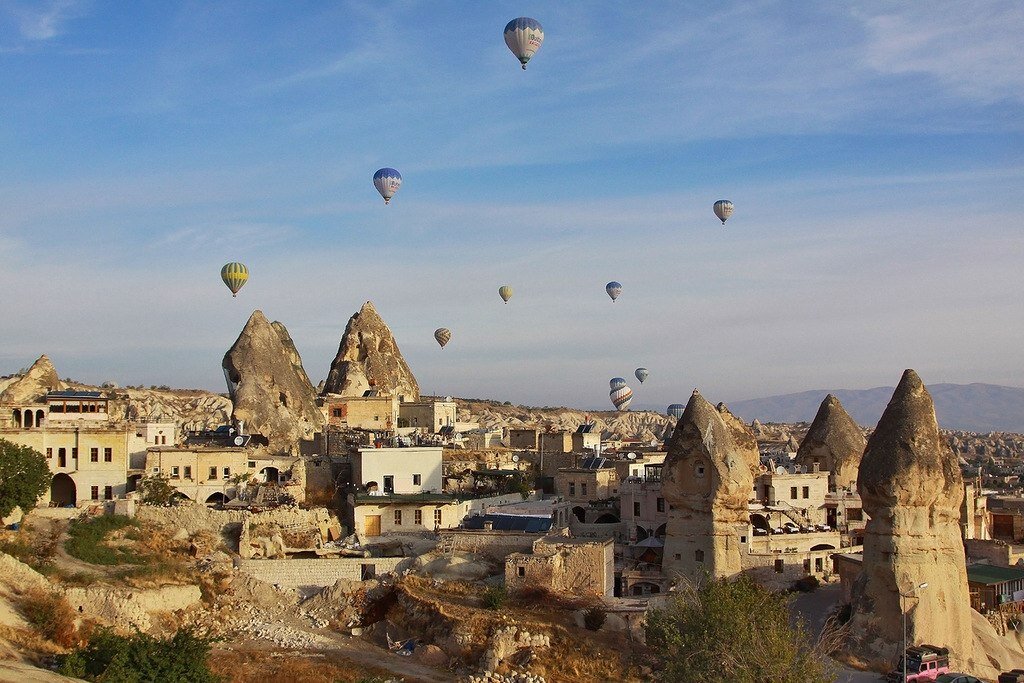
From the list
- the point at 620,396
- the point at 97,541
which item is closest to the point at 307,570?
the point at 97,541

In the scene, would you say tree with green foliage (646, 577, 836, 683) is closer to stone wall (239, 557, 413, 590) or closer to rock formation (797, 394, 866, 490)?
stone wall (239, 557, 413, 590)

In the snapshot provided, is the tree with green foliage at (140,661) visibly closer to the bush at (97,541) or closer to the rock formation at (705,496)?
the bush at (97,541)

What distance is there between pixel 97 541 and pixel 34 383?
2527cm

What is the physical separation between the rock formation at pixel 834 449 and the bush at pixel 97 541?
27745 millimetres

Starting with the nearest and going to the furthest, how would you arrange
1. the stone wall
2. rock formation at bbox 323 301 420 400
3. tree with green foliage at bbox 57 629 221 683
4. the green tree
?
tree with green foliage at bbox 57 629 221 683
the green tree
the stone wall
rock formation at bbox 323 301 420 400

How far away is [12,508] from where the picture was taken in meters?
36.8

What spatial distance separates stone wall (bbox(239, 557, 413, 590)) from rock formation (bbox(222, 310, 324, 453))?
20040mm

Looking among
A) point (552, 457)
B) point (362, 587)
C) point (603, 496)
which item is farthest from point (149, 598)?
point (552, 457)

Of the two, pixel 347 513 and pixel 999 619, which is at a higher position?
pixel 347 513

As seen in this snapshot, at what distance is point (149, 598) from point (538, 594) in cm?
1149

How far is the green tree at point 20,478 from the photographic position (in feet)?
120

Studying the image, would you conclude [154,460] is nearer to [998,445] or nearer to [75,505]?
[75,505]

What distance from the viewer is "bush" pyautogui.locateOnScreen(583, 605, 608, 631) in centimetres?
3328

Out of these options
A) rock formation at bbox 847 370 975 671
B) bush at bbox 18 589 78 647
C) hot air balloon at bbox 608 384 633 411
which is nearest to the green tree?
bush at bbox 18 589 78 647
